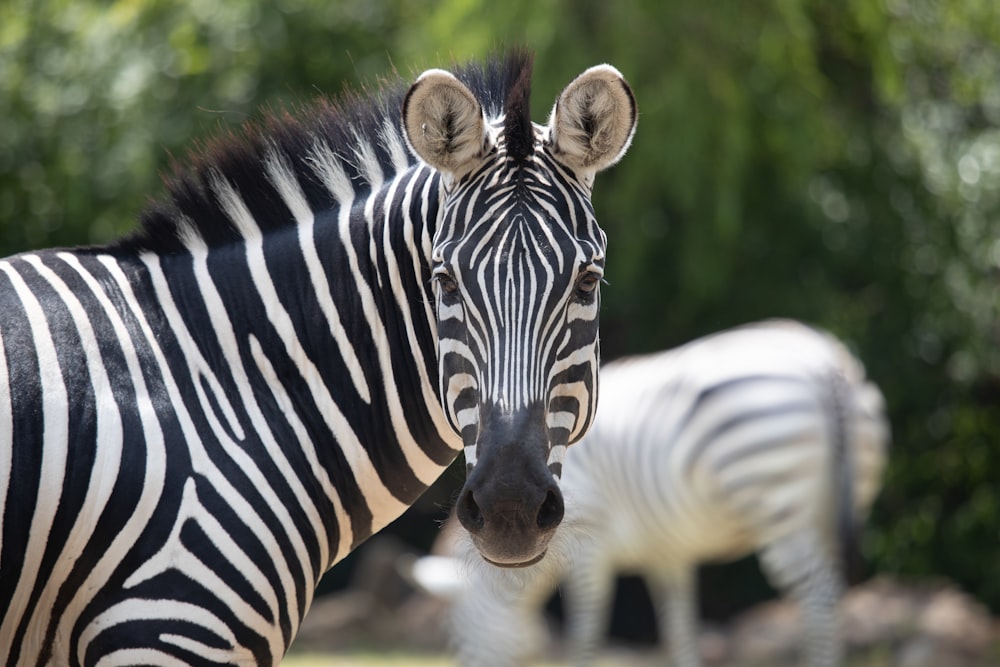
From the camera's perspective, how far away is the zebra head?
2.37m

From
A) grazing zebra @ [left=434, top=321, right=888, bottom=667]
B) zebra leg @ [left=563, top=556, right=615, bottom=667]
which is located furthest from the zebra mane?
zebra leg @ [left=563, top=556, right=615, bottom=667]

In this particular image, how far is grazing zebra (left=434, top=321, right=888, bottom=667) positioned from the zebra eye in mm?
5038

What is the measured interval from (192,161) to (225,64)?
8109 mm

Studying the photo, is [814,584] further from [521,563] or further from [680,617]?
[521,563]

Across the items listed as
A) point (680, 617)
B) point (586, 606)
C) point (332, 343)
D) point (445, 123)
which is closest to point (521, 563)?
point (332, 343)

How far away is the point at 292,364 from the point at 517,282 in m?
0.69

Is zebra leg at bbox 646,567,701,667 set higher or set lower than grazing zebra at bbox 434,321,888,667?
lower

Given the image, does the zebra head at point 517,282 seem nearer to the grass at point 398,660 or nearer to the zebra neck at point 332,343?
the zebra neck at point 332,343

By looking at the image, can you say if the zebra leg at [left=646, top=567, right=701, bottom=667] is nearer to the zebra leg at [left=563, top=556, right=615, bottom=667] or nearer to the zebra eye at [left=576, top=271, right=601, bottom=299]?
the zebra leg at [left=563, top=556, right=615, bottom=667]

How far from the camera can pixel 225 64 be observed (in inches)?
415

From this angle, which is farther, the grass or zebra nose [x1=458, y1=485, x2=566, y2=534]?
the grass

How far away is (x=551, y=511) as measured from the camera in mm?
2383

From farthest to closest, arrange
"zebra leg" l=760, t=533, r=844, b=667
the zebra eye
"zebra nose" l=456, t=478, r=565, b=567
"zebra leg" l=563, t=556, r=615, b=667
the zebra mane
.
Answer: "zebra leg" l=563, t=556, r=615, b=667, "zebra leg" l=760, t=533, r=844, b=667, the zebra mane, the zebra eye, "zebra nose" l=456, t=478, r=565, b=567

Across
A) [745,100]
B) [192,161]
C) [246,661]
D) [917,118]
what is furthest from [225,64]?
[246,661]
